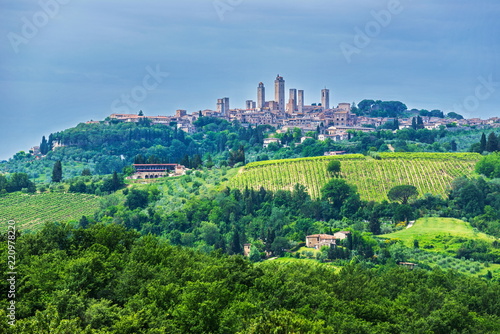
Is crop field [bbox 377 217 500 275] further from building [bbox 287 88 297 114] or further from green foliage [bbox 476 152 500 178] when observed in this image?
building [bbox 287 88 297 114]

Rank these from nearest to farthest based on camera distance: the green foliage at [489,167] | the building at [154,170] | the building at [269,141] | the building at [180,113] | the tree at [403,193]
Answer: the tree at [403,193]
the green foliage at [489,167]
the building at [154,170]
the building at [269,141]
the building at [180,113]

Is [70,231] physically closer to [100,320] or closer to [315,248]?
[100,320]

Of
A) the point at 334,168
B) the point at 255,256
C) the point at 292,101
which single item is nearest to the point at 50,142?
the point at 334,168

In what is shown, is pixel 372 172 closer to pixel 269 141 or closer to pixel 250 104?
pixel 269 141

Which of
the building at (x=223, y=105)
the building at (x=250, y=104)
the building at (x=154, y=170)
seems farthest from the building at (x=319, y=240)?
the building at (x=250, y=104)

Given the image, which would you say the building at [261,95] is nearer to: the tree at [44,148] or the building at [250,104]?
the building at [250,104]

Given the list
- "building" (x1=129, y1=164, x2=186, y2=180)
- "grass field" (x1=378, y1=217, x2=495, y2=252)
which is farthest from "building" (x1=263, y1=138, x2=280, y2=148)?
"grass field" (x1=378, y1=217, x2=495, y2=252)
